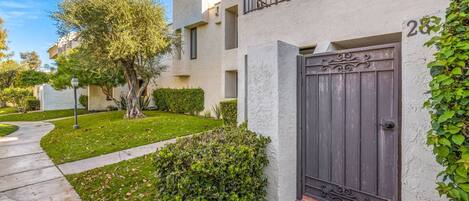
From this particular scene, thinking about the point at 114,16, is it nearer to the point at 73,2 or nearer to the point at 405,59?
the point at 73,2

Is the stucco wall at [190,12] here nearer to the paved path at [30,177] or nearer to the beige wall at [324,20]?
the beige wall at [324,20]

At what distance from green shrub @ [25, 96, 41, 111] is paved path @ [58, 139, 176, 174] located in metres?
21.9

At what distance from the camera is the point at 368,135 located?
3.30 m

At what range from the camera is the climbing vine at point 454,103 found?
1833mm

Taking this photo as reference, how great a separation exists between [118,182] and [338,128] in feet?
14.5

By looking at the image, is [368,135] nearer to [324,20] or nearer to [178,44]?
[324,20]

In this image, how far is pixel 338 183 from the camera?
362 cm

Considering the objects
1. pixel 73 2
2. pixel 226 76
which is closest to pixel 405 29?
pixel 226 76

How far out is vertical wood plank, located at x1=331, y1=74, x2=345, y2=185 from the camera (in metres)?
3.54

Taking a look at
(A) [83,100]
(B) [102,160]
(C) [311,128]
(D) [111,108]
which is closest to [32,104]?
(A) [83,100]

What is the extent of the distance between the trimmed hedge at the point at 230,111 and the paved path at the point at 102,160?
4.20m

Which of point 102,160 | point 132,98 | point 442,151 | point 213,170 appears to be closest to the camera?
point 442,151

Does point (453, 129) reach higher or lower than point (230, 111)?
higher

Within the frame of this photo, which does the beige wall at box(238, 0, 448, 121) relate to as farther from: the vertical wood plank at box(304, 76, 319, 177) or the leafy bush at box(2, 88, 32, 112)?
the leafy bush at box(2, 88, 32, 112)
